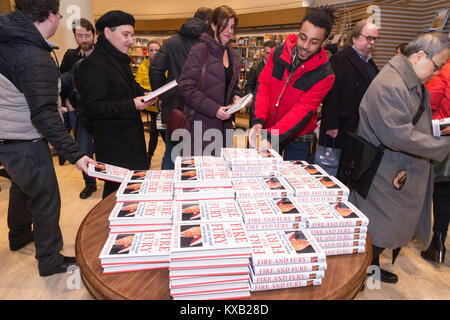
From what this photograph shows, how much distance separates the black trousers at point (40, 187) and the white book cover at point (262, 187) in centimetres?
131

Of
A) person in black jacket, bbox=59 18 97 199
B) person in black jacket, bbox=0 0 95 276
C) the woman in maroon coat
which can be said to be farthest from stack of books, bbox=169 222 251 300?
person in black jacket, bbox=59 18 97 199

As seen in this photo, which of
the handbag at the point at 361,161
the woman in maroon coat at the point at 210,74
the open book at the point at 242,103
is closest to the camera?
the handbag at the point at 361,161

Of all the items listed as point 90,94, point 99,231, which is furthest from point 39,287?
point 90,94

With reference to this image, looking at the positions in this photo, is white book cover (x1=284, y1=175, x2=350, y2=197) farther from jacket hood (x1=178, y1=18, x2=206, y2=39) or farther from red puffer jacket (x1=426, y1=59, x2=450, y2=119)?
jacket hood (x1=178, y1=18, x2=206, y2=39)

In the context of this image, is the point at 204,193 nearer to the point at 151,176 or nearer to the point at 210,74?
the point at 151,176

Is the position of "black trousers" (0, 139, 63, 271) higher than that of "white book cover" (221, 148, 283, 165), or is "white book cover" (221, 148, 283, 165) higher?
"white book cover" (221, 148, 283, 165)

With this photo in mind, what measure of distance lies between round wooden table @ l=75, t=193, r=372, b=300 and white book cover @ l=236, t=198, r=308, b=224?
24 cm

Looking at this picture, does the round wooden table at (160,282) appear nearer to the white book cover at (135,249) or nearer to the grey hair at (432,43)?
the white book cover at (135,249)

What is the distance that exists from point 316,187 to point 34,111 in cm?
150

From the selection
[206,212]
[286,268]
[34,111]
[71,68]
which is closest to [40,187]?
[34,111]

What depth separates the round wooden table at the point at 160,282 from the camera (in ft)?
3.13

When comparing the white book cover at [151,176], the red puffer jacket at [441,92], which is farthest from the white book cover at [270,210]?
the red puffer jacket at [441,92]

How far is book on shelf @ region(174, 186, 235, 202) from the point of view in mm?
1216

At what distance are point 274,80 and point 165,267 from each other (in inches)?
68.1
